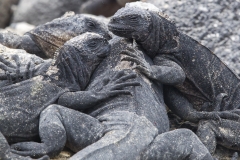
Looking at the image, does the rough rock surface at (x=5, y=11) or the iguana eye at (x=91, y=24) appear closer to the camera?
the iguana eye at (x=91, y=24)

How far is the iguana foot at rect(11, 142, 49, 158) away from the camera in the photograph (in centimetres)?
500

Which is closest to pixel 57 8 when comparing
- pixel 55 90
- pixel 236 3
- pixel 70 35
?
pixel 236 3

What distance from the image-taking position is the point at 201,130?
5.82m

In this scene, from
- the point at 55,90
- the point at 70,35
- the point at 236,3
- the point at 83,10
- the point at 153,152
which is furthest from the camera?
the point at 83,10

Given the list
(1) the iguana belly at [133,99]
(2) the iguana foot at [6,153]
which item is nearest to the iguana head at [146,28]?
(1) the iguana belly at [133,99]

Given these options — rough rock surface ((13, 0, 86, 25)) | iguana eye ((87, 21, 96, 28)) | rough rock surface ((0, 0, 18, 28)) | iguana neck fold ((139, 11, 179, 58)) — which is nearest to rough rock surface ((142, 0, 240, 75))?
iguana eye ((87, 21, 96, 28))

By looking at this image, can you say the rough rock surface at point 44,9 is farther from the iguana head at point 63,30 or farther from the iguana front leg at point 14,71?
the iguana front leg at point 14,71

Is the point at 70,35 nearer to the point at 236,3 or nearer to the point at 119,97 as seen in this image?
the point at 119,97

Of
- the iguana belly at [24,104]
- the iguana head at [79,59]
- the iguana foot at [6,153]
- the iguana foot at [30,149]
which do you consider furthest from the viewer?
the iguana head at [79,59]

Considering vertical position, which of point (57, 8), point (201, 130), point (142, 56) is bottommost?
point (57, 8)

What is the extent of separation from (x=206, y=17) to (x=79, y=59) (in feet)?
9.01

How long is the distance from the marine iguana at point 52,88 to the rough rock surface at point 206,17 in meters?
2.34

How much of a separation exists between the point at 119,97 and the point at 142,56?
0.43 meters

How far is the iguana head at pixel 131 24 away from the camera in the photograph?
5.77 metres
